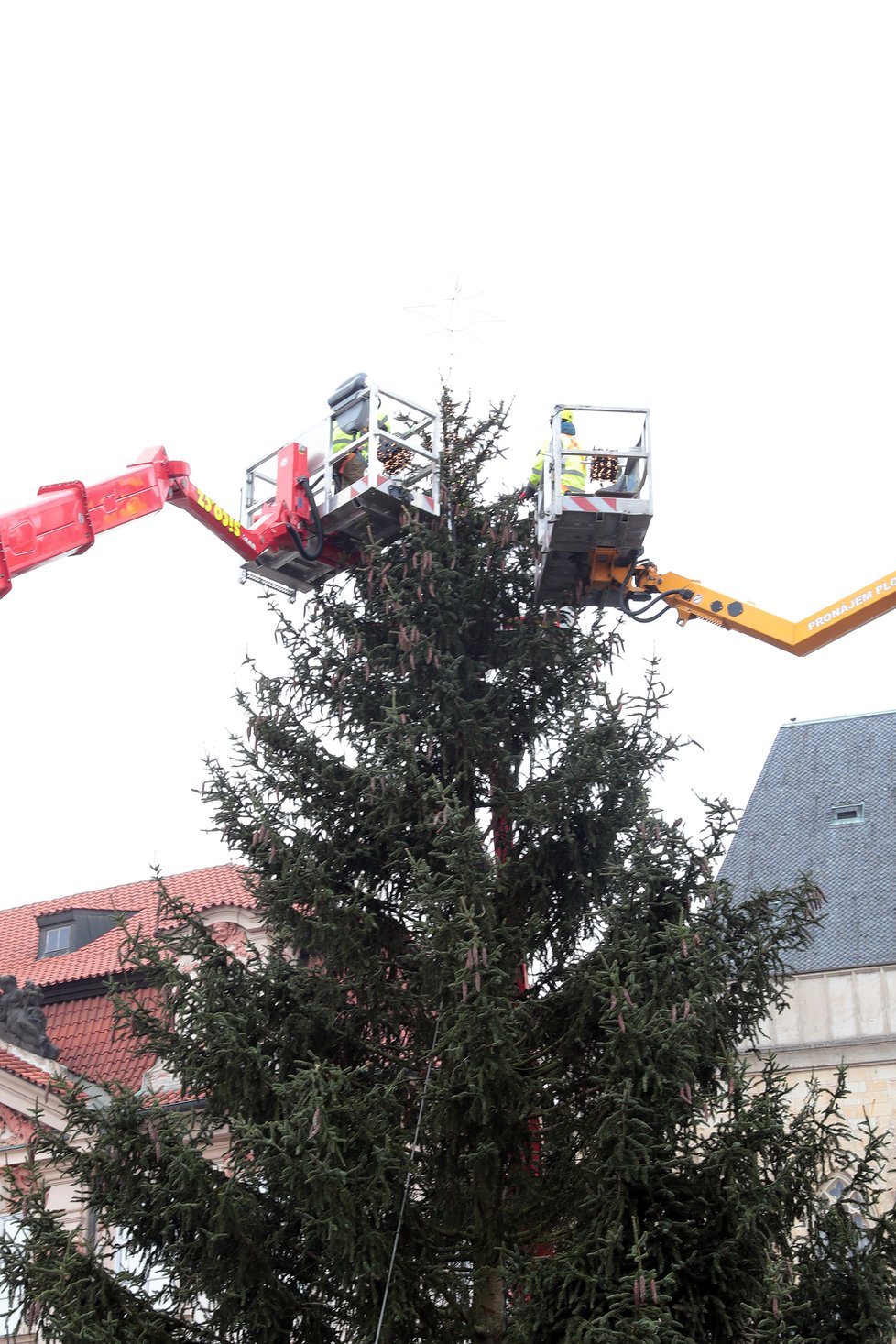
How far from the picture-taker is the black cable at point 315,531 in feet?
51.9

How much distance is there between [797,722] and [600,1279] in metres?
17.3

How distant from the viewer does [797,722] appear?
27.9 m

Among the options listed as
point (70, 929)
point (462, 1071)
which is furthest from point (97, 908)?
point (462, 1071)

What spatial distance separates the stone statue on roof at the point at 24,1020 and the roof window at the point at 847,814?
11636mm

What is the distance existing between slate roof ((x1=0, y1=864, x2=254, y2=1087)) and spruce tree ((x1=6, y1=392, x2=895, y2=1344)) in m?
9.95

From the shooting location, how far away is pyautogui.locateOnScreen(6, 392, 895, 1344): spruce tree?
11.9m

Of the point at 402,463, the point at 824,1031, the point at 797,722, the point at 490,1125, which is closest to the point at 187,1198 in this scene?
the point at 490,1125

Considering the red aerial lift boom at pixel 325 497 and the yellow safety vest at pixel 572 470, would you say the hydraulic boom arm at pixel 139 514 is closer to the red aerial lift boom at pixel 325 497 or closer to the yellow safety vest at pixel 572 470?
the red aerial lift boom at pixel 325 497

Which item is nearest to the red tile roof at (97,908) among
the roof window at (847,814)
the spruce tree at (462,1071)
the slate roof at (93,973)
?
the slate roof at (93,973)

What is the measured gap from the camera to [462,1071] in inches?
491

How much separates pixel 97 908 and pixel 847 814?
494 inches

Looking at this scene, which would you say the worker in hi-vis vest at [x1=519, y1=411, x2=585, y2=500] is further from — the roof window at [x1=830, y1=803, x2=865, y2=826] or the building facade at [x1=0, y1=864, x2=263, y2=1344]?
the roof window at [x1=830, y1=803, x2=865, y2=826]

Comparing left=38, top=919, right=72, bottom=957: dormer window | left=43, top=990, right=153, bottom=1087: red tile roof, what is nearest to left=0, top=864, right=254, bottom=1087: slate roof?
left=43, top=990, right=153, bottom=1087: red tile roof

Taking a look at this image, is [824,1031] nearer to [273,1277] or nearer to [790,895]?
[790,895]
